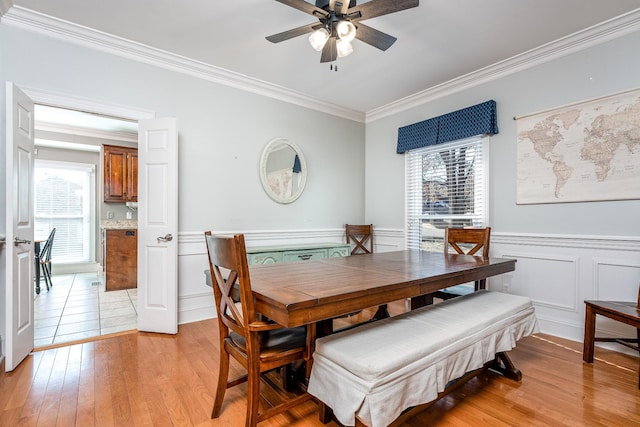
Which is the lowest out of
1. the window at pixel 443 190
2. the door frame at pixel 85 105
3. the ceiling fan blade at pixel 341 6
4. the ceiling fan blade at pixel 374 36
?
the window at pixel 443 190

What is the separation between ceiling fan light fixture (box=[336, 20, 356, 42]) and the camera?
2.05 metres

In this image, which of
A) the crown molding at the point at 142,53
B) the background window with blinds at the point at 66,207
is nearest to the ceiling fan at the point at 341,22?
the crown molding at the point at 142,53

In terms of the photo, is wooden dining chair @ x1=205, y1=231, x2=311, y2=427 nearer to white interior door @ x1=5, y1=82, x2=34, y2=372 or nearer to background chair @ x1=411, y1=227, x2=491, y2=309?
background chair @ x1=411, y1=227, x2=491, y2=309

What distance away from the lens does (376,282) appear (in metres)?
1.59

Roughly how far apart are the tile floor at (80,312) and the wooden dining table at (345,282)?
86.7 inches

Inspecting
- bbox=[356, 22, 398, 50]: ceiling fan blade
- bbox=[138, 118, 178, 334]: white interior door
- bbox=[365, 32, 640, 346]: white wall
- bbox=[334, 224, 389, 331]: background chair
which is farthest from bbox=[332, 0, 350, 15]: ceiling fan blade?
bbox=[334, 224, 389, 331]: background chair

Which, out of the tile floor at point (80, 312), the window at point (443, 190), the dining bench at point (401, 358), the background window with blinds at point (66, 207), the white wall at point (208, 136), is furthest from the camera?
the background window with blinds at point (66, 207)

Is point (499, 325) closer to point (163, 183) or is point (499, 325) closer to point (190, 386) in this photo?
point (190, 386)

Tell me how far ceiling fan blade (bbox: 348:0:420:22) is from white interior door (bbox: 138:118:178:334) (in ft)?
6.40

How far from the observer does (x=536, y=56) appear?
2990 mm

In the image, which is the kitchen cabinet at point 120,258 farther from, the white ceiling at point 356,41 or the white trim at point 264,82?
the white ceiling at point 356,41

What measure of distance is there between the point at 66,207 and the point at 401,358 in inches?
278

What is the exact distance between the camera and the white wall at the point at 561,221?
2.54 metres

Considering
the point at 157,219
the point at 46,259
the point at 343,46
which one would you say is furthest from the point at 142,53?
the point at 46,259
